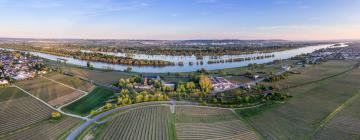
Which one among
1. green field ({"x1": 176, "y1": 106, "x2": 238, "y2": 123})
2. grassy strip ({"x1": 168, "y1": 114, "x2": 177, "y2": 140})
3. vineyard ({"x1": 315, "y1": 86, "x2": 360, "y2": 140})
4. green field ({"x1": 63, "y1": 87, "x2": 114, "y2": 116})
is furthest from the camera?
green field ({"x1": 63, "y1": 87, "x2": 114, "y2": 116})

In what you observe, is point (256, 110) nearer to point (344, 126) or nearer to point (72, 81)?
point (344, 126)

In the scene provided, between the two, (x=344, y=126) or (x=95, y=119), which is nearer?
(x=344, y=126)

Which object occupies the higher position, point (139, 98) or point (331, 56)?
point (331, 56)

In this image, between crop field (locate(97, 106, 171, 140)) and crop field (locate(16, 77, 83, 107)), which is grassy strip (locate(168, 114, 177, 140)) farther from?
crop field (locate(16, 77, 83, 107))

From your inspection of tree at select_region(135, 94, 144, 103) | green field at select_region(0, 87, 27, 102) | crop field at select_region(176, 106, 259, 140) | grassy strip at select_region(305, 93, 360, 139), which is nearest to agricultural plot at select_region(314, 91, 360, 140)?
grassy strip at select_region(305, 93, 360, 139)

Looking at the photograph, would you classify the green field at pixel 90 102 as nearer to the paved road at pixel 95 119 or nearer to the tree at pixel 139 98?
the paved road at pixel 95 119

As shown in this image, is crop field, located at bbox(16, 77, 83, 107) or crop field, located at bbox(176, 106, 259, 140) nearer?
crop field, located at bbox(176, 106, 259, 140)

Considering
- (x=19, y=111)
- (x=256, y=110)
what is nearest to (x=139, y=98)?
(x=19, y=111)

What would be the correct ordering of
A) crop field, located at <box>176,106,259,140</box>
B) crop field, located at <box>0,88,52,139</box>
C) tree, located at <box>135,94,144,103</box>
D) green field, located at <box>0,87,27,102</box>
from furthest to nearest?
green field, located at <box>0,87,27,102</box> → tree, located at <box>135,94,144,103</box> → crop field, located at <box>0,88,52,139</box> → crop field, located at <box>176,106,259,140</box>
